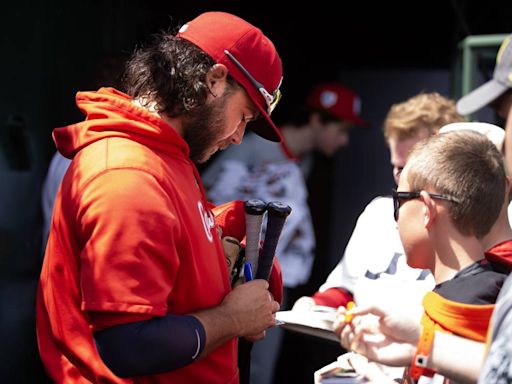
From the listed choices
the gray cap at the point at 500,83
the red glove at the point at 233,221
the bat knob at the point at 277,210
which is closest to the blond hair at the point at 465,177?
the bat knob at the point at 277,210

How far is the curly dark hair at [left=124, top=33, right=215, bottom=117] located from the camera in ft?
7.02

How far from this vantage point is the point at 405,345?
1658 millimetres

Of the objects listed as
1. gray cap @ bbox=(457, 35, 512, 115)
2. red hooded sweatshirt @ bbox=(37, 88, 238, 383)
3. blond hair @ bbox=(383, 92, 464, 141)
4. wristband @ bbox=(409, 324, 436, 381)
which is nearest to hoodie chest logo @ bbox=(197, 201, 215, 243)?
red hooded sweatshirt @ bbox=(37, 88, 238, 383)

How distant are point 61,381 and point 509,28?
403cm

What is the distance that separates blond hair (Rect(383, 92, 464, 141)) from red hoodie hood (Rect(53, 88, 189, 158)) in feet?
4.61

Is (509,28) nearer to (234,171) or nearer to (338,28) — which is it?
(338,28)

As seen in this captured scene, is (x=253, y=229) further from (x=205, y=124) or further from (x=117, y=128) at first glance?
(x=117, y=128)

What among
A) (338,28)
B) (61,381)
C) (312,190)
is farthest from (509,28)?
(61,381)

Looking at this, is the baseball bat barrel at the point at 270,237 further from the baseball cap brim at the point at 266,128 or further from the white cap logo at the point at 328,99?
the white cap logo at the point at 328,99

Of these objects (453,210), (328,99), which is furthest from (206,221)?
(328,99)

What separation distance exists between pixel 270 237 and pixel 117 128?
19.4 inches

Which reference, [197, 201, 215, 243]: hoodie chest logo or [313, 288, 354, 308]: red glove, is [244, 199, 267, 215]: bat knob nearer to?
[197, 201, 215, 243]: hoodie chest logo

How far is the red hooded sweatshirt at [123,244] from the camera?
185 cm

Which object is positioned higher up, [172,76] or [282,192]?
[172,76]
